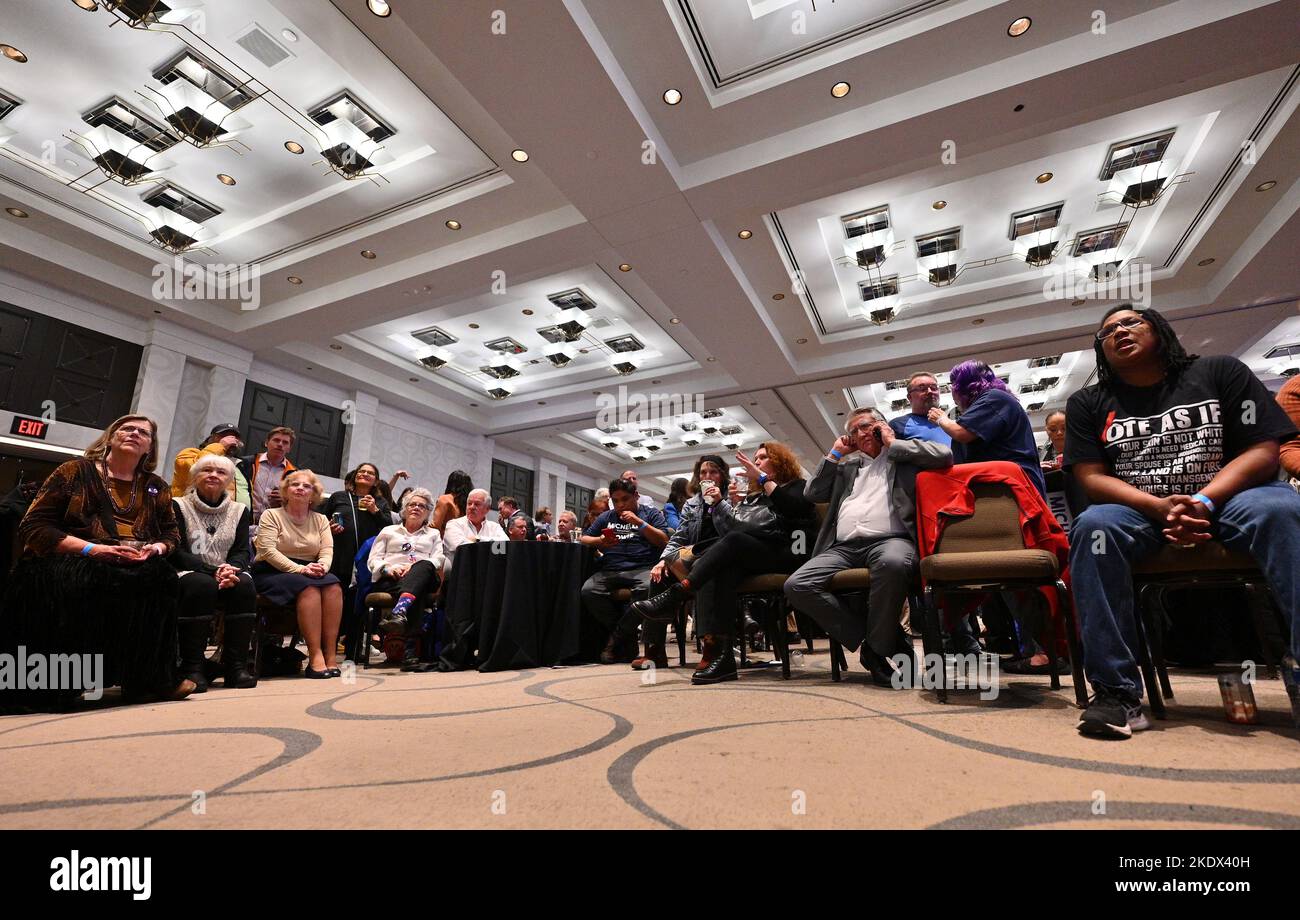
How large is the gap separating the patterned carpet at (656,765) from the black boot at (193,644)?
44 centimetres

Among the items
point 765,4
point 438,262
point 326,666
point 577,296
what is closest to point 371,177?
point 438,262

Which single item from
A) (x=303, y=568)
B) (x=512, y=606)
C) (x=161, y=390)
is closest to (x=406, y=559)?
(x=303, y=568)

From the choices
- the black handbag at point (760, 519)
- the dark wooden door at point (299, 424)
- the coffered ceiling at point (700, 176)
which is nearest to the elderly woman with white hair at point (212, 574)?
the black handbag at point (760, 519)

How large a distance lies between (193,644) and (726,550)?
2.45 m

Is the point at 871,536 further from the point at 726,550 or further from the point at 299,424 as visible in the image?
the point at 299,424

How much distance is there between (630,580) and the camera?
3908 mm

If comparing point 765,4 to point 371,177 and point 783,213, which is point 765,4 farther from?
point 371,177

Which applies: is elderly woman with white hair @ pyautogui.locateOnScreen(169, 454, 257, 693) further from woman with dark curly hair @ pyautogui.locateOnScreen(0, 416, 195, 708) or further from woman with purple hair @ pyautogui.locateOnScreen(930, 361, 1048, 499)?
woman with purple hair @ pyautogui.locateOnScreen(930, 361, 1048, 499)

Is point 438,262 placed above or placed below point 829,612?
above

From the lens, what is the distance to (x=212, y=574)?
2.69 metres

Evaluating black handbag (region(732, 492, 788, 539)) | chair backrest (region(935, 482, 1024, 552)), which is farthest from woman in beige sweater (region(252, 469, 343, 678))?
chair backrest (region(935, 482, 1024, 552))

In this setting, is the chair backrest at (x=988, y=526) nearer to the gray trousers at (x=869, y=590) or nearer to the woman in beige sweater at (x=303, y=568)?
the gray trousers at (x=869, y=590)

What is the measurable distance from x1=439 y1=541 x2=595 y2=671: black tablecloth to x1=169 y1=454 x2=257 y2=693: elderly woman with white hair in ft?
3.72
